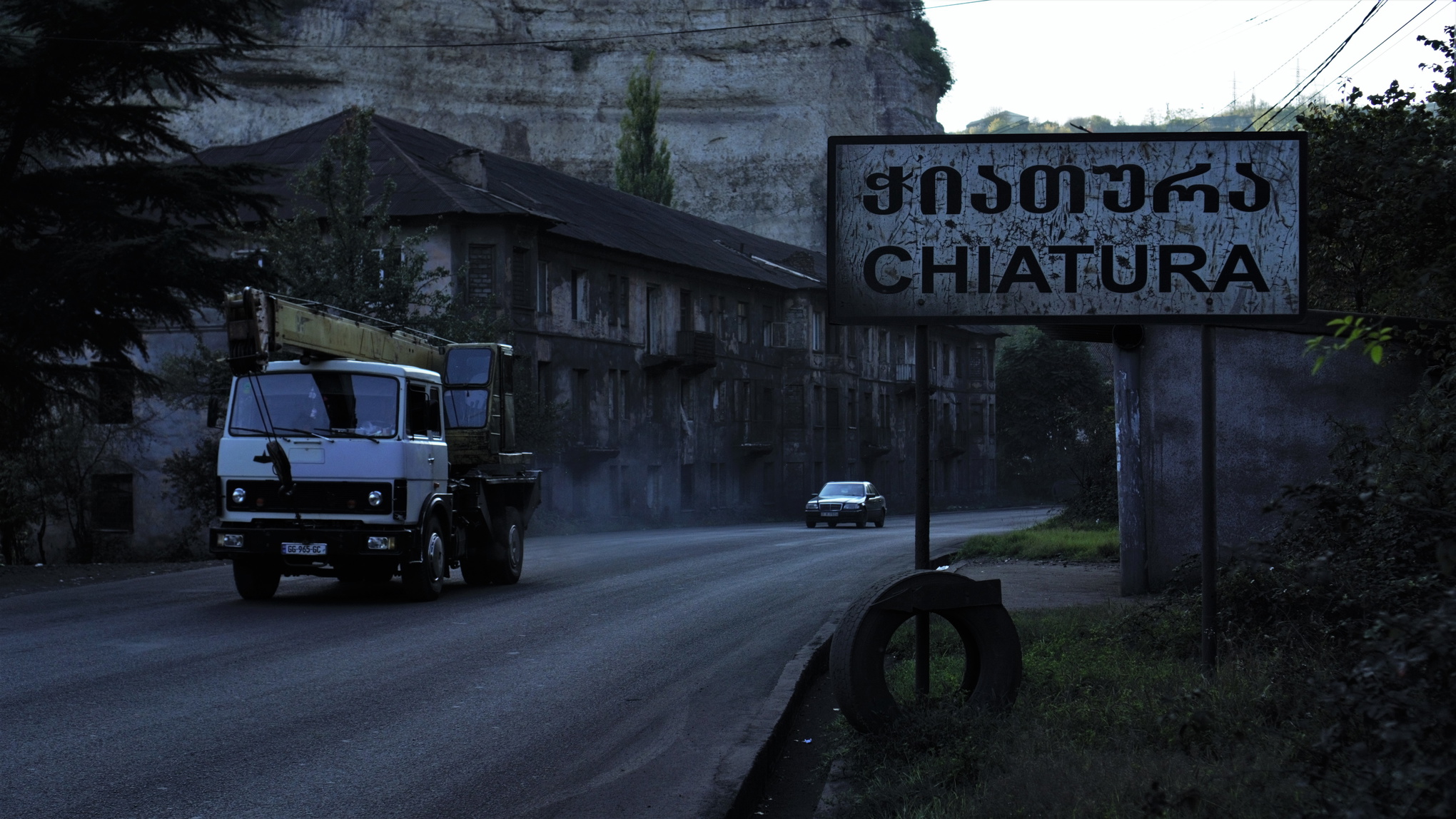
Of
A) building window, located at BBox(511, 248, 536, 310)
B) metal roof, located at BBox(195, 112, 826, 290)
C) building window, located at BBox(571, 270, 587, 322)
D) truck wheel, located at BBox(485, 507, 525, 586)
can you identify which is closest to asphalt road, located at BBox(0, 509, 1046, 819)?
truck wheel, located at BBox(485, 507, 525, 586)

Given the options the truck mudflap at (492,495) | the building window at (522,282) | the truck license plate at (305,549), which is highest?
the building window at (522,282)

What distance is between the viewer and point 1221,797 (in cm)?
531

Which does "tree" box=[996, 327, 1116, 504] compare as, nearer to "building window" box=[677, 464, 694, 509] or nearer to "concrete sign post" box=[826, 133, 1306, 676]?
"building window" box=[677, 464, 694, 509]

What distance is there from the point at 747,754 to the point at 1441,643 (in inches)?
169

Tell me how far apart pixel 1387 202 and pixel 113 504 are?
39.0m

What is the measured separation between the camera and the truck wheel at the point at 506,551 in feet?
62.5

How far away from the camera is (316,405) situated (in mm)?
16172

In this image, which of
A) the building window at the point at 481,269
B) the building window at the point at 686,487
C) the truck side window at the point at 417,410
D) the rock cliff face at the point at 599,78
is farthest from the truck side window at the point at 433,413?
the rock cliff face at the point at 599,78

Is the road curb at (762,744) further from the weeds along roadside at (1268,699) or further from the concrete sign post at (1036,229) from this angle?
the concrete sign post at (1036,229)

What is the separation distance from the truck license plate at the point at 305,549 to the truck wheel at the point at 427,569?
3.10ft

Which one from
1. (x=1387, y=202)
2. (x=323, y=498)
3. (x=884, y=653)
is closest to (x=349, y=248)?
(x=323, y=498)

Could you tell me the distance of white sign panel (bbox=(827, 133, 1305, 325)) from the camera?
7930 mm

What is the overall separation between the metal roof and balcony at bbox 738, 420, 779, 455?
608 centimetres

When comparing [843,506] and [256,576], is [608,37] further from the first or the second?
[256,576]
